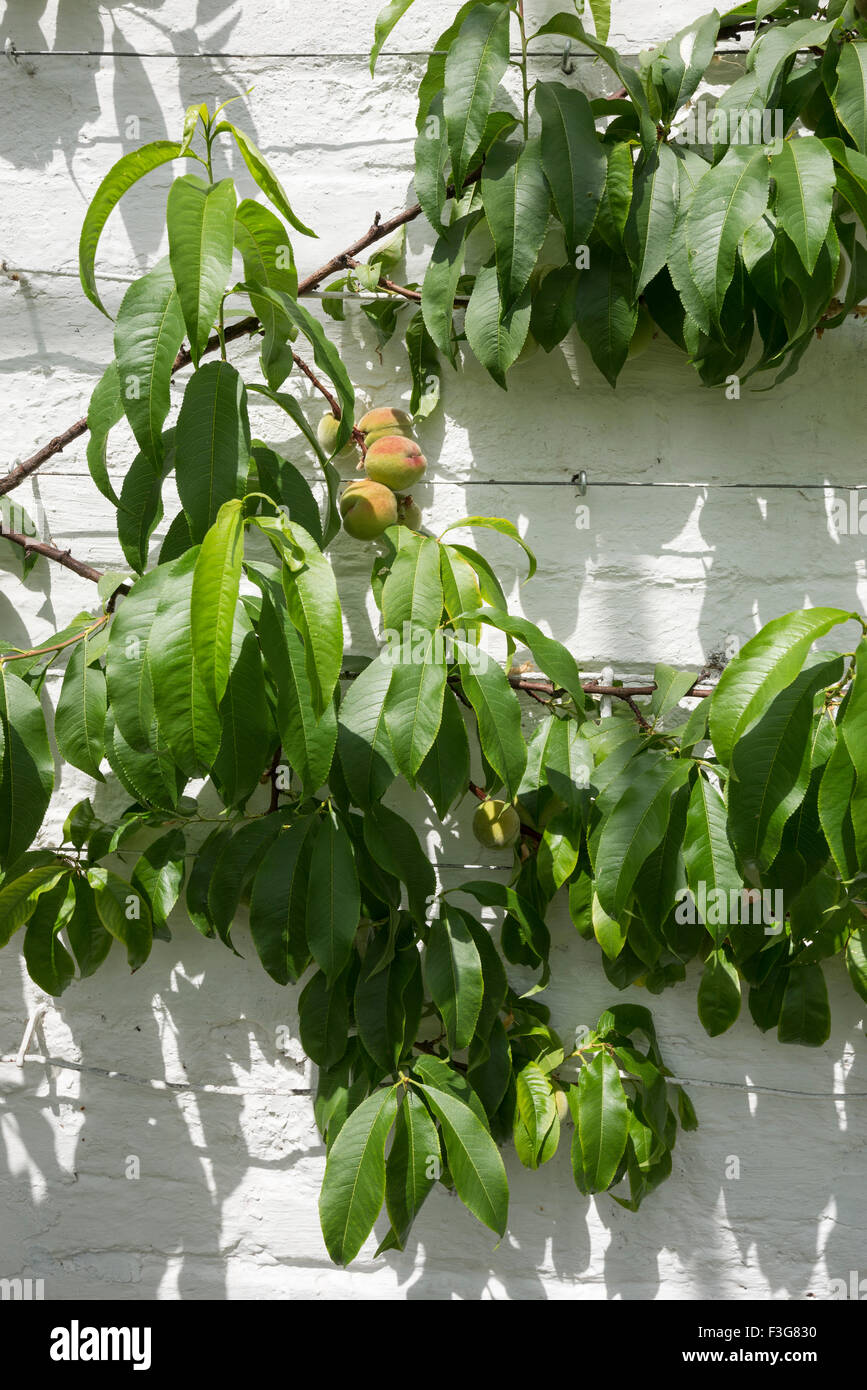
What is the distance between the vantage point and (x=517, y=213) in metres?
1.26

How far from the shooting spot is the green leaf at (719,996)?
1317 mm

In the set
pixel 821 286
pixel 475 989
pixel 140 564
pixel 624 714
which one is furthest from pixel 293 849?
pixel 821 286

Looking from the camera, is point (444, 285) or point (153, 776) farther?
point (444, 285)

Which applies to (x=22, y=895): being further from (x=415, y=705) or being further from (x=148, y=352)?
(x=148, y=352)

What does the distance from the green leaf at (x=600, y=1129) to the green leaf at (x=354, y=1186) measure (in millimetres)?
268

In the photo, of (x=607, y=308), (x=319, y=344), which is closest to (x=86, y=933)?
(x=319, y=344)

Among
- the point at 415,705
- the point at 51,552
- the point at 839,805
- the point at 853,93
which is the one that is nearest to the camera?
the point at 839,805

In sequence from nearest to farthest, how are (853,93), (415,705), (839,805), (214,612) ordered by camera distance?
(214,612) < (839,805) < (415,705) < (853,93)

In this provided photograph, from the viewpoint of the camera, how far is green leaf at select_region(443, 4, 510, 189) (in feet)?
3.97

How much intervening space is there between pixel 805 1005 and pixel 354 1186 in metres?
0.63

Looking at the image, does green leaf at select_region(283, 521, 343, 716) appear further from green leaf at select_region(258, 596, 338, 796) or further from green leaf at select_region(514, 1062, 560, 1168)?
green leaf at select_region(514, 1062, 560, 1168)

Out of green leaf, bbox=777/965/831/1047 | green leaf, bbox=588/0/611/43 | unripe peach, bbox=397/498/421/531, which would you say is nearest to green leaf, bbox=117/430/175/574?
unripe peach, bbox=397/498/421/531

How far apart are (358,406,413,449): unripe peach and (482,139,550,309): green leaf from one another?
0.22 m

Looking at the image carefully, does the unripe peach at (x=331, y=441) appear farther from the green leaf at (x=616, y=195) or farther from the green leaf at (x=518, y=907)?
the green leaf at (x=518, y=907)
